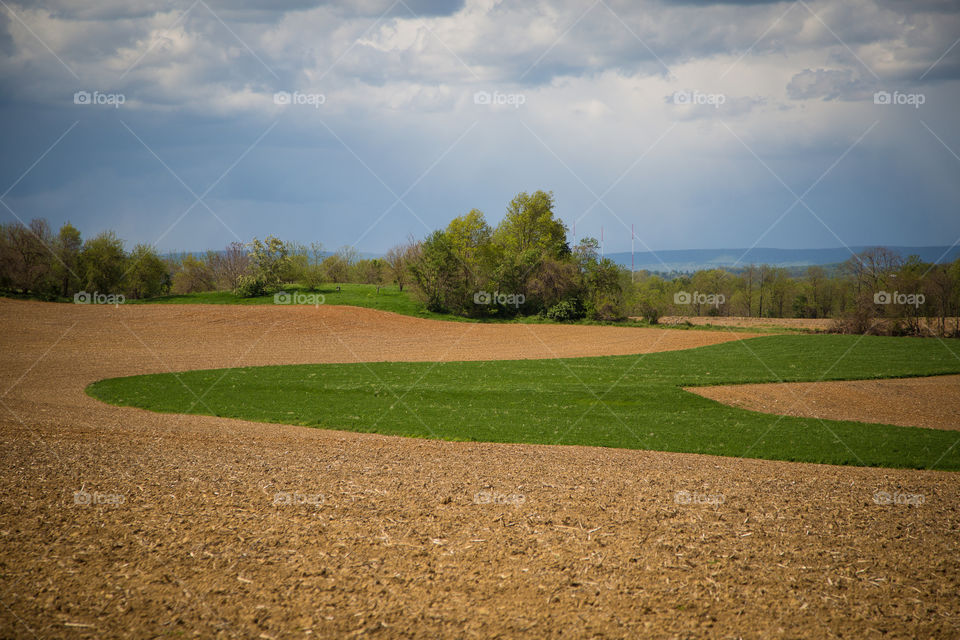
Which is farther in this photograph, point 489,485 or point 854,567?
point 489,485

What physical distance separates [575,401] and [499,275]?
122 feet

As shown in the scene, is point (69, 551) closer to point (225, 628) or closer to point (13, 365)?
point (225, 628)

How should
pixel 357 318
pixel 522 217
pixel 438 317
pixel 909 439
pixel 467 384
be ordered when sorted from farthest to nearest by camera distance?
pixel 522 217 < pixel 438 317 < pixel 357 318 < pixel 467 384 < pixel 909 439

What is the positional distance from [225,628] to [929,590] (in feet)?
24.0

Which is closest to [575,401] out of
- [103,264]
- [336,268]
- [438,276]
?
[438,276]

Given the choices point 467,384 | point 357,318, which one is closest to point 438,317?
point 357,318

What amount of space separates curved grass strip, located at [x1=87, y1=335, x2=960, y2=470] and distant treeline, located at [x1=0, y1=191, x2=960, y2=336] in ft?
39.5

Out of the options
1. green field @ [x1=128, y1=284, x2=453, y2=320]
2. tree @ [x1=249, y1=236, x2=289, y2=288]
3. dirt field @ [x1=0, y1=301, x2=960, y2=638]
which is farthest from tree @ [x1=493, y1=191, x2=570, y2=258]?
dirt field @ [x1=0, y1=301, x2=960, y2=638]

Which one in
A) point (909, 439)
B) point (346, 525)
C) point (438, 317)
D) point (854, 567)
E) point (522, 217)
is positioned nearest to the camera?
point (854, 567)

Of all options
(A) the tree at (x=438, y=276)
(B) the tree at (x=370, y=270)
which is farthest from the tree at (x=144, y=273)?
(B) the tree at (x=370, y=270)

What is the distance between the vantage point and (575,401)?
→ 1959cm

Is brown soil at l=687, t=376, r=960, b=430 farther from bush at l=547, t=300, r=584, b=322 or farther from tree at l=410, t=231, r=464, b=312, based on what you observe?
tree at l=410, t=231, r=464, b=312

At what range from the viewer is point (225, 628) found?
5320 millimetres

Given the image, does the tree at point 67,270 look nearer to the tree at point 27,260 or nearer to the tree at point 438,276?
the tree at point 27,260
